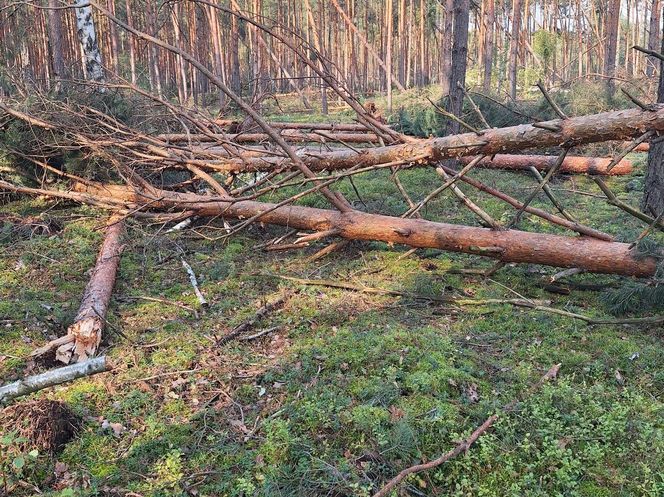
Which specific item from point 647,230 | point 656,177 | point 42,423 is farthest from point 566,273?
point 42,423

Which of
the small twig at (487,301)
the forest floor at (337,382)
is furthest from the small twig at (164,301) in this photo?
the small twig at (487,301)

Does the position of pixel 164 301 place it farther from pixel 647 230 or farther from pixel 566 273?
pixel 647 230

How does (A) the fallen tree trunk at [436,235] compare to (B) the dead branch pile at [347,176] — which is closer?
(B) the dead branch pile at [347,176]

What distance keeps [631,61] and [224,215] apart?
3872 cm

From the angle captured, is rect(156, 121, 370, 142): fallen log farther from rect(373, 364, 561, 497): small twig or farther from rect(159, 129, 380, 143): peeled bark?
rect(373, 364, 561, 497): small twig

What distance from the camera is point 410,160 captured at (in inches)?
187

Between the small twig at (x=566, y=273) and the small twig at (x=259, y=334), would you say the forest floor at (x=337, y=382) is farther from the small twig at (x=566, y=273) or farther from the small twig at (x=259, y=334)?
the small twig at (x=566, y=273)

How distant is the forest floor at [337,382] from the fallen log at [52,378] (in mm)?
101

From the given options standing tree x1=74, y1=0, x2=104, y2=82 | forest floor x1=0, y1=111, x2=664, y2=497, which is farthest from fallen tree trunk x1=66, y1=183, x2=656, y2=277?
standing tree x1=74, y1=0, x2=104, y2=82

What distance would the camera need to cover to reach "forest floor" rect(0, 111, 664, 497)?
274 centimetres

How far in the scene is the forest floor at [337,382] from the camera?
2736 millimetres

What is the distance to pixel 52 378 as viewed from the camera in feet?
11.7

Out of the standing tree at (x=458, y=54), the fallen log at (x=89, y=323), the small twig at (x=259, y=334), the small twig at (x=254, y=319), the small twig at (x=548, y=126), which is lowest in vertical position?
the small twig at (x=259, y=334)

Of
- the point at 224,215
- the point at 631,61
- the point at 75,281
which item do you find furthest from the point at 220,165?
the point at 631,61
